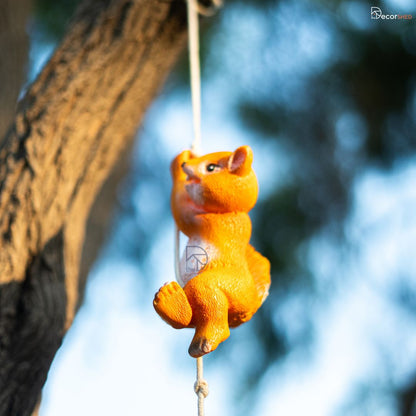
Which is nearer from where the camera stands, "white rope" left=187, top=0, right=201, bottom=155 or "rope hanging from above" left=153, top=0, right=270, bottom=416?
"rope hanging from above" left=153, top=0, right=270, bottom=416

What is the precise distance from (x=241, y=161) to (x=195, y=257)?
14cm

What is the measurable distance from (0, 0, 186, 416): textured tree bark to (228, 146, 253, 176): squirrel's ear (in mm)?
383

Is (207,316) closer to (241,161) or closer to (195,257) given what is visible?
(195,257)

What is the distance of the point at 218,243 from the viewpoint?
72 cm

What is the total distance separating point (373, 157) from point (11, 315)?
1.65 m

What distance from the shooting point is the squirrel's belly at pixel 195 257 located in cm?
71

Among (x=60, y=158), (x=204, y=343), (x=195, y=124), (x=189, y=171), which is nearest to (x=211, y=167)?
(x=189, y=171)

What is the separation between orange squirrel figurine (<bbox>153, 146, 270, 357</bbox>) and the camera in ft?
2.14

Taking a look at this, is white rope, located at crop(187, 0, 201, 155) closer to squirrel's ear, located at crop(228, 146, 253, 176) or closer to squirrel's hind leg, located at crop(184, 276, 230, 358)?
squirrel's ear, located at crop(228, 146, 253, 176)

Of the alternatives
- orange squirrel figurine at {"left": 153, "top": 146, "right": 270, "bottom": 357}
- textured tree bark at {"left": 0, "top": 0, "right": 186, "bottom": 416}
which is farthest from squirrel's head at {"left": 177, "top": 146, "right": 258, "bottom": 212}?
textured tree bark at {"left": 0, "top": 0, "right": 186, "bottom": 416}

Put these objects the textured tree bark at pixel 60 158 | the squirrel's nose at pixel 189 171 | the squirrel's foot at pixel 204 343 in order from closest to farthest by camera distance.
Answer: the squirrel's foot at pixel 204 343
the squirrel's nose at pixel 189 171
the textured tree bark at pixel 60 158

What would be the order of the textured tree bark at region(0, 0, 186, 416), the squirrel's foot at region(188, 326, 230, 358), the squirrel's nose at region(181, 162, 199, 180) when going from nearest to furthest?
the squirrel's foot at region(188, 326, 230, 358), the squirrel's nose at region(181, 162, 199, 180), the textured tree bark at region(0, 0, 186, 416)

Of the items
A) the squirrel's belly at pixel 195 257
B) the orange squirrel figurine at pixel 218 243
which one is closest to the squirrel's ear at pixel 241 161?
the orange squirrel figurine at pixel 218 243

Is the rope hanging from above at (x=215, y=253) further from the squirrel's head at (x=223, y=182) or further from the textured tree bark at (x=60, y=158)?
the textured tree bark at (x=60, y=158)
